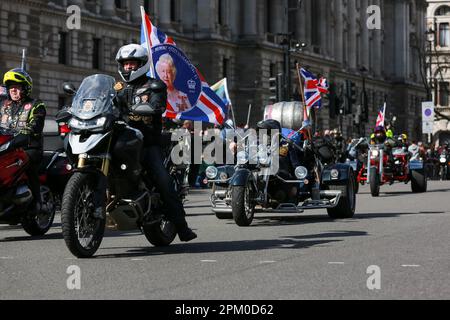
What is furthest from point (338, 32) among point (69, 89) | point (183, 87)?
point (69, 89)

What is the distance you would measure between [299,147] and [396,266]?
6.18 metres

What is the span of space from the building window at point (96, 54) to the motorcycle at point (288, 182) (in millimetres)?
39939

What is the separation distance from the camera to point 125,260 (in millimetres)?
9086

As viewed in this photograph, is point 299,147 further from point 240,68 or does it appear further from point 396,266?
point 240,68

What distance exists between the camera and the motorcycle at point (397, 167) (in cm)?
2464

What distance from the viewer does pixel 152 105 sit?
934 centimetres

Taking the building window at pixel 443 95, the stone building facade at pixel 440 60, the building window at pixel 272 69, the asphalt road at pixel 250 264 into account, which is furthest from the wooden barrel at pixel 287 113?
the building window at pixel 443 95

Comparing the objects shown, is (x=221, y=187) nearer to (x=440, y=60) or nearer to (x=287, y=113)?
(x=287, y=113)

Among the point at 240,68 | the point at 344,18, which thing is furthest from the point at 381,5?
the point at 240,68

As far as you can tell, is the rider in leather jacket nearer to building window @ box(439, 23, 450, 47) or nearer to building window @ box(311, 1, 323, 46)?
building window @ box(311, 1, 323, 46)

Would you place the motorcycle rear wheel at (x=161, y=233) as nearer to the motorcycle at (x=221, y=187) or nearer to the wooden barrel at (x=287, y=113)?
the motorcycle at (x=221, y=187)

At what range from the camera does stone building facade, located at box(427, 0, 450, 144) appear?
115875 mm

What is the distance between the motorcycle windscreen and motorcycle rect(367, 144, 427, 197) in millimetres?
15743

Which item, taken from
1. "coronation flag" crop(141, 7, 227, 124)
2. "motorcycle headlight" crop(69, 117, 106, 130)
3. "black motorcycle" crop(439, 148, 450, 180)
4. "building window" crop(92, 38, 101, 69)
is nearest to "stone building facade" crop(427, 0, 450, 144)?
"building window" crop(92, 38, 101, 69)
